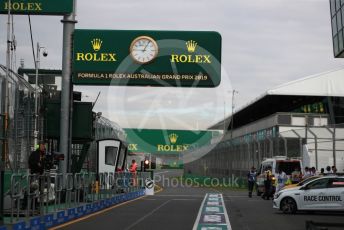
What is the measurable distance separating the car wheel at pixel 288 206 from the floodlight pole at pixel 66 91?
7.53 meters

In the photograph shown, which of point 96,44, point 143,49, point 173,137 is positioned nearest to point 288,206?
point 143,49

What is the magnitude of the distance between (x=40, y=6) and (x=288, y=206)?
10.7 metres

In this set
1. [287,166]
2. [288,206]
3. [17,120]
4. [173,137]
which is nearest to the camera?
[17,120]

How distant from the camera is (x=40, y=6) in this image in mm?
20125

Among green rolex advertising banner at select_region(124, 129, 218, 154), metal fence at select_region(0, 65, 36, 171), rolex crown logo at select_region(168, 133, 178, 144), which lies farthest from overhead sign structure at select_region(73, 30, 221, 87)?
rolex crown logo at select_region(168, 133, 178, 144)

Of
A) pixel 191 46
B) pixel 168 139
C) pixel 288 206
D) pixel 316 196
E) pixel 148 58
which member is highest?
pixel 191 46

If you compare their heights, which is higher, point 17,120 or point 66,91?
point 66,91

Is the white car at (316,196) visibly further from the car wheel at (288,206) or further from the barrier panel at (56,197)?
the barrier panel at (56,197)

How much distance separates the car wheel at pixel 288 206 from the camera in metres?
21.9

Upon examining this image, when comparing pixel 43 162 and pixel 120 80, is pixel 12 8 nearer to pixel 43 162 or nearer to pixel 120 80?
pixel 120 80

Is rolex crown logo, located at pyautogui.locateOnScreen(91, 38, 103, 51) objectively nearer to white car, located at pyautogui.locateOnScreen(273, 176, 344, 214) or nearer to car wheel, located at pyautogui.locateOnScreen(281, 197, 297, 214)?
white car, located at pyautogui.locateOnScreen(273, 176, 344, 214)

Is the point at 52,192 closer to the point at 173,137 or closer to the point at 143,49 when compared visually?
the point at 143,49

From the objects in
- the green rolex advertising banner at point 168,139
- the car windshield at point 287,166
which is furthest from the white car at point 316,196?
the green rolex advertising banner at point 168,139

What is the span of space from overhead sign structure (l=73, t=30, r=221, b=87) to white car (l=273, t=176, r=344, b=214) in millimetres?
4746
